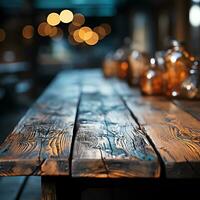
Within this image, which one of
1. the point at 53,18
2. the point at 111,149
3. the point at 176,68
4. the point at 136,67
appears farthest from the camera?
the point at 53,18

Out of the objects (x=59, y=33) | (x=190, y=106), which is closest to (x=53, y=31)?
(x=59, y=33)

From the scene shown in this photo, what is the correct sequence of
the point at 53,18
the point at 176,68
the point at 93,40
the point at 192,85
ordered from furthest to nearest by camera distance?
the point at 93,40 → the point at 53,18 → the point at 176,68 → the point at 192,85

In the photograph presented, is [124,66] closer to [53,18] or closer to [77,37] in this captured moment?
[53,18]

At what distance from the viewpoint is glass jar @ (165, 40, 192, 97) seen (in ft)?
7.02

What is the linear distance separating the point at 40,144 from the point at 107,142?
193 mm

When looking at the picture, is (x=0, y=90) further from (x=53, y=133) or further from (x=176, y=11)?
(x=53, y=133)

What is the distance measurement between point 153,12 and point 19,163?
352 inches

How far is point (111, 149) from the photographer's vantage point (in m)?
1.15

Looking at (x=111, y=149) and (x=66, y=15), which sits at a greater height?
(x=66, y=15)

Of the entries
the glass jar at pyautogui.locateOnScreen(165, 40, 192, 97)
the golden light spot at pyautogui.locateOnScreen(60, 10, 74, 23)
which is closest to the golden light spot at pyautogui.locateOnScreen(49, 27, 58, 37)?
the golden light spot at pyautogui.locateOnScreen(60, 10, 74, 23)

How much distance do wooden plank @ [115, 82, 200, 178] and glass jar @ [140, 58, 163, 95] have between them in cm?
16

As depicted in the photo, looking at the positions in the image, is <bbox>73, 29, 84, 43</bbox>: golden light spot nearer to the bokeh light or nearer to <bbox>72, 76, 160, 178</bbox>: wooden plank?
the bokeh light

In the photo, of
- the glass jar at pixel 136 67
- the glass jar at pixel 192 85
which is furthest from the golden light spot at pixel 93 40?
the glass jar at pixel 192 85

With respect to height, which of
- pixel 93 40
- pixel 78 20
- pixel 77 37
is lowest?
pixel 93 40
